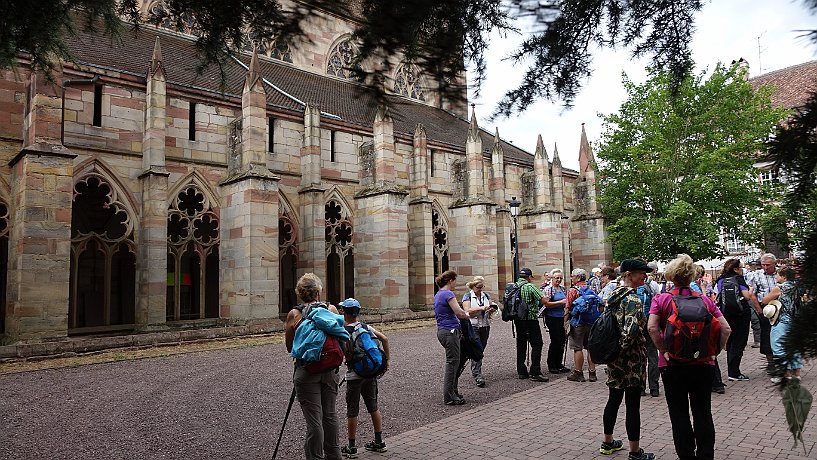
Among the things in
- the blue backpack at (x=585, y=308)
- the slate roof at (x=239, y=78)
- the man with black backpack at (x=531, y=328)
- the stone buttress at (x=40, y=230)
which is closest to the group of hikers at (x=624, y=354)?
the blue backpack at (x=585, y=308)

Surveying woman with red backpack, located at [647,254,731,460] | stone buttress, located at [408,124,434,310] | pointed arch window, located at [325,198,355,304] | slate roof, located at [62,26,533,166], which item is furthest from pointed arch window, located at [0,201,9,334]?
woman with red backpack, located at [647,254,731,460]

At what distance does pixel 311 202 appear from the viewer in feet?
56.0

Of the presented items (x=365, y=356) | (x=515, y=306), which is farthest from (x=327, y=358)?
(x=515, y=306)

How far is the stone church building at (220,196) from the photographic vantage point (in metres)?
11.5

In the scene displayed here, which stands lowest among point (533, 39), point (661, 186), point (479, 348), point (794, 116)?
point (479, 348)

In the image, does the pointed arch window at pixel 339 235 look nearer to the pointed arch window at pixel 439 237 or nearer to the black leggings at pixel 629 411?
the pointed arch window at pixel 439 237

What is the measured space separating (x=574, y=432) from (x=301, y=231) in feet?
42.9

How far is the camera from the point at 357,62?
319cm

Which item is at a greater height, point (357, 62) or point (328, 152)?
point (328, 152)

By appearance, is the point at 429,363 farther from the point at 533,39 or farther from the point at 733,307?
the point at 533,39

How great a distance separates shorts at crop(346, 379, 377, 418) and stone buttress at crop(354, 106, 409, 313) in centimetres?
1271

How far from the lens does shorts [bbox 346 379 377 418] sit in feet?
16.2

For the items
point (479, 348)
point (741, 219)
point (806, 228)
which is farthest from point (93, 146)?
point (741, 219)

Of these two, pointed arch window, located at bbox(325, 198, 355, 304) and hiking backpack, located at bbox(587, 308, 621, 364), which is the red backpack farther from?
pointed arch window, located at bbox(325, 198, 355, 304)
